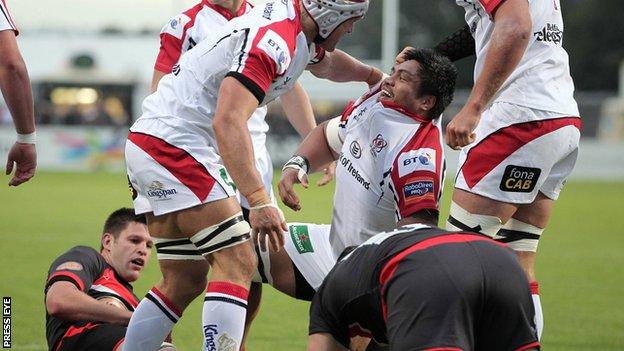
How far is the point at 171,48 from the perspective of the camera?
7957 mm

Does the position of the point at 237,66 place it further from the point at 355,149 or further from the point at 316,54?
the point at 355,149

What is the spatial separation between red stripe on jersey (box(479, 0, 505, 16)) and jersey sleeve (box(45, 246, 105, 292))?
268 cm

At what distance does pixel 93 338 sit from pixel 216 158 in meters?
1.24

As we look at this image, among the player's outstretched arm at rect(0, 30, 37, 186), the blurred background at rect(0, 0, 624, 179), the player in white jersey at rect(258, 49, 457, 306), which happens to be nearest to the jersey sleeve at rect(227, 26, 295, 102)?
the player in white jersey at rect(258, 49, 457, 306)

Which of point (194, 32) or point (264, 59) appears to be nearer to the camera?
point (264, 59)

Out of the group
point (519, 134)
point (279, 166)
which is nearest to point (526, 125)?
point (519, 134)

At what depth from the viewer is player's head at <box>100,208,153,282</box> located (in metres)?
6.73

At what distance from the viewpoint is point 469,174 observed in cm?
631

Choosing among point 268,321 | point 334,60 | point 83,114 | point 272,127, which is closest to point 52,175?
A: point 83,114

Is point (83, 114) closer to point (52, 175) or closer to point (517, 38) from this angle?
point (52, 175)

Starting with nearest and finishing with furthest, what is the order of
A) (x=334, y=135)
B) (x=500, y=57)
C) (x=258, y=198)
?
(x=258, y=198), (x=500, y=57), (x=334, y=135)

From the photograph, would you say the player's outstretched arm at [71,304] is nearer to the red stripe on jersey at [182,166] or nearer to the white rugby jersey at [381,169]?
the red stripe on jersey at [182,166]

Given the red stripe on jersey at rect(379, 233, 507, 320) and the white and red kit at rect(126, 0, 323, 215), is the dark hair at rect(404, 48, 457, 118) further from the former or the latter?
the red stripe on jersey at rect(379, 233, 507, 320)

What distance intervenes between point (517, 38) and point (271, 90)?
132cm
